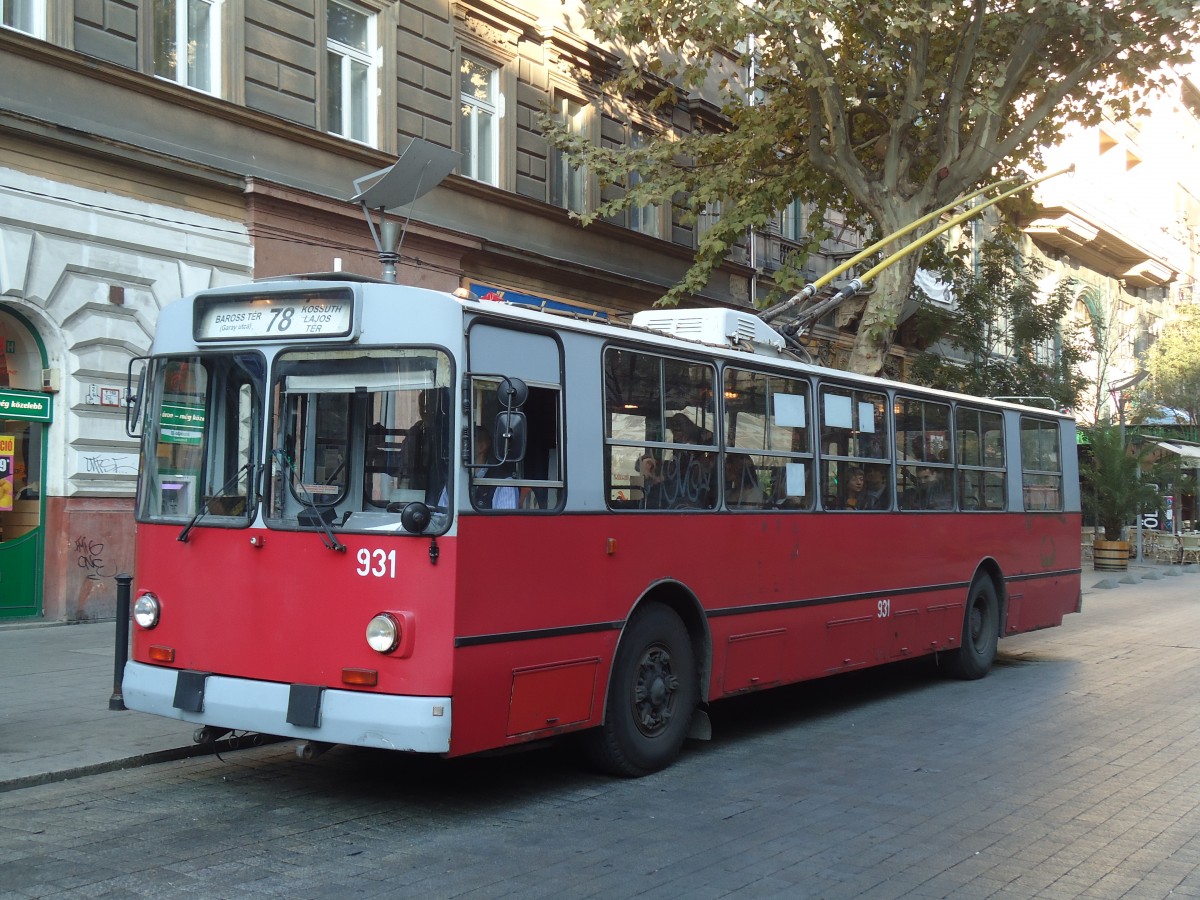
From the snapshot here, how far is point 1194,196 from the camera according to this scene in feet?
193

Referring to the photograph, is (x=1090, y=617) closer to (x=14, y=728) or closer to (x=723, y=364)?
(x=723, y=364)

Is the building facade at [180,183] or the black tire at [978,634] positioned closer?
the black tire at [978,634]

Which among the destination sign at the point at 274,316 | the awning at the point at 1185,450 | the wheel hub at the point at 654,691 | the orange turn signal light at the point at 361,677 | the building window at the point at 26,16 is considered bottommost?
the wheel hub at the point at 654,691

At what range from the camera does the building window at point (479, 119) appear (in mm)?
19672

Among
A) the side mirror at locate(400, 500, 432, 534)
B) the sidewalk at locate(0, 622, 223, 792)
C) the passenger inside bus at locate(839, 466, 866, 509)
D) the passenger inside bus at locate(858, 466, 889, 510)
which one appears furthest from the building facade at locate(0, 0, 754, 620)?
the passenger inside bus at locate(858, 466, 889, 510)

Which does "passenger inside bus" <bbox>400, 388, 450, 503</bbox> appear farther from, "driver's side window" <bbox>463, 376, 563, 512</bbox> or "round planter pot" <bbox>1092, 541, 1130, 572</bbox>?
"round planter pot" <bbox>1092, 541, 1130, 572</bbox>

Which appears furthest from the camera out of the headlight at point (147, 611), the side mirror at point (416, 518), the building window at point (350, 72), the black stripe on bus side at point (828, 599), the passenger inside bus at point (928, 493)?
the building window at point (350, 72)

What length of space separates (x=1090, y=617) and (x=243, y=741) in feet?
45.7

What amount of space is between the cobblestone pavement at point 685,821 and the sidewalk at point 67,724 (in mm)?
143

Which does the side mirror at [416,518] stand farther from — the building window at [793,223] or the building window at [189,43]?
the building window at [793,223]

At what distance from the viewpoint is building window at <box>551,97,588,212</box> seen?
21547 millimetres

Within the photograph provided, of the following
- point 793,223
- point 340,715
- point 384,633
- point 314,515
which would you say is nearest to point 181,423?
point 314,515

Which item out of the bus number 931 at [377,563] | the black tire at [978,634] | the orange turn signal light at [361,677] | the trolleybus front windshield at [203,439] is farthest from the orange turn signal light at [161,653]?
the black tire at [978,634]

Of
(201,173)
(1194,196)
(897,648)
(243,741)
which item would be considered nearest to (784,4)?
(201,173)
